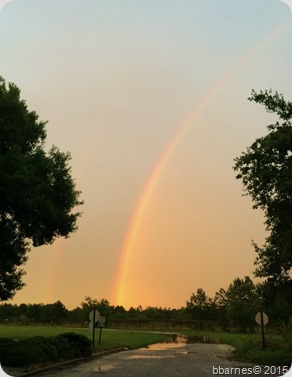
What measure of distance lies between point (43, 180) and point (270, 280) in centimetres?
1907

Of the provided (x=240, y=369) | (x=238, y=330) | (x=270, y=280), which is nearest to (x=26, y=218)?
→ (x=240, y=369)

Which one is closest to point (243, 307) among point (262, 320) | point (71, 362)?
point (262, 320)

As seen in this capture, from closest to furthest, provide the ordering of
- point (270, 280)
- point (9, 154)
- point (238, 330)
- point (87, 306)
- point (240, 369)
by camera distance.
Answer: point (240, 369) < point (9, 154) < point (270, 280) < point (238, 330) < point (87, 306)

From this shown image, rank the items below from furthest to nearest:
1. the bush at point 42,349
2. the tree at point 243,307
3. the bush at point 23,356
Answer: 1. the tree at point 243,307
2. the bush at point 42,349
3. the bush at point 23,356

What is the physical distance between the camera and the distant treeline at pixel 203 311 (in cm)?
4054

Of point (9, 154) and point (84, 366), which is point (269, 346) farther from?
point (9, 154)

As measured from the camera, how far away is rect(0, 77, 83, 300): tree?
2322 centimetres

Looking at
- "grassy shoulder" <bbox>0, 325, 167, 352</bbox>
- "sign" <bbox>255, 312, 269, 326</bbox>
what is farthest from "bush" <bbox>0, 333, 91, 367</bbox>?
"sign" <bbox>255, 312, 269, 326</bbox>

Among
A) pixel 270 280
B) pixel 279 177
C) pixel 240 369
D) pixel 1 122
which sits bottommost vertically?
pixel 240 369

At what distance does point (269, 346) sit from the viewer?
91.6ft

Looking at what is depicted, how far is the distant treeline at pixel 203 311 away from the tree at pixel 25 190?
58.5 ft

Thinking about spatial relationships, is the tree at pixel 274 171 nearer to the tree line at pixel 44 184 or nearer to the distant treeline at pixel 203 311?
the tree line at pixel 44 184

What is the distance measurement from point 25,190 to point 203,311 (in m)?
126

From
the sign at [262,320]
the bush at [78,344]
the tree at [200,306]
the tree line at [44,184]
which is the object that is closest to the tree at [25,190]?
the tree line at [44,184]
